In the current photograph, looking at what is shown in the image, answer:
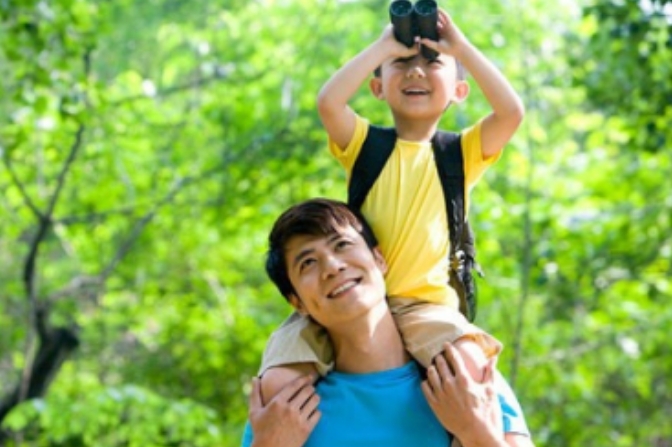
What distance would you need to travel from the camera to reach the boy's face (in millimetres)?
2273

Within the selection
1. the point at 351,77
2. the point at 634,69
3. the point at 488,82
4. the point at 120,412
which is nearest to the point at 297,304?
the point at 351,77

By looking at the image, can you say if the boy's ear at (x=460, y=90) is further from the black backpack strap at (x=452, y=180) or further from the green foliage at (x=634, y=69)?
the green foliage at (x=634, y=69)

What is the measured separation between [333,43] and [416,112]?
3.89m

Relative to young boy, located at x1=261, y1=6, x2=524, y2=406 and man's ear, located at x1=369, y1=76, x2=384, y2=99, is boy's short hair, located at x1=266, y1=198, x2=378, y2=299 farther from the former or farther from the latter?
man's ear, located at x1=369, y1=76, x2=384, y2=99

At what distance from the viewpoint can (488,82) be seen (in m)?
2.25

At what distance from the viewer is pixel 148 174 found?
21.2 ft

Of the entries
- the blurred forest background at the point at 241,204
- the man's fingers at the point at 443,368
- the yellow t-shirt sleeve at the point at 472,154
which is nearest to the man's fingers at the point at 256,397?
the man's fingers at the point at 443,368

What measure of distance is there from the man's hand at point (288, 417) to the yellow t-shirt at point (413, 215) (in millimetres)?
258

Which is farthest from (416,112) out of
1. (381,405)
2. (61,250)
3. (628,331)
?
(61,250)

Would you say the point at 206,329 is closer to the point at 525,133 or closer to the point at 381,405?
the point at 525,133

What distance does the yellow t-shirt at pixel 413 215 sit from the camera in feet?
7.38

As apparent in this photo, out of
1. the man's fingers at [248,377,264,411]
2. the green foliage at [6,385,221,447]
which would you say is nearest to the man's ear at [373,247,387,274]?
the man's fingers at [248,377,264,411]

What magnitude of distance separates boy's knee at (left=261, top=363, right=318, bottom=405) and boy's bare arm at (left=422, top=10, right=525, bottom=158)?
0.57 m

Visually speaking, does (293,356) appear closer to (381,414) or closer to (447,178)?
(381,414)
